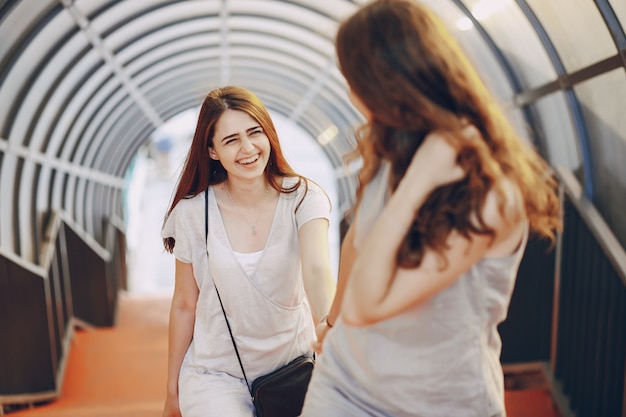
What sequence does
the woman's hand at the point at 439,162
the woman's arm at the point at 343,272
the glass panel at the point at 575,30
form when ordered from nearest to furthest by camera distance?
1. the woman's hand at the point at 439,162
2. the woman's arm at the point at 343,272
3. the glass panel at the point at 575,30

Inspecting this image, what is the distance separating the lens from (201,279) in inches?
110

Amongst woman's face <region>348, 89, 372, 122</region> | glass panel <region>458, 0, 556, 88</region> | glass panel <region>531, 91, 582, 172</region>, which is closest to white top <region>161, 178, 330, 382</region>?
woman's face <region>348, 89, 372, 122</region>

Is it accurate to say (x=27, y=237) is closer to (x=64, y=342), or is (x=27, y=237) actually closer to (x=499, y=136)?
(x=64, y=342)

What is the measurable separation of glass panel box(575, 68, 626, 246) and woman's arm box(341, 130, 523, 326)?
327 cm

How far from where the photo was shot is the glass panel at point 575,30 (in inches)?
179

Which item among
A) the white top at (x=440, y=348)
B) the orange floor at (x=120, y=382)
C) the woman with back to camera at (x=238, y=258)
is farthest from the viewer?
the orange floor at (x=120, y=382)

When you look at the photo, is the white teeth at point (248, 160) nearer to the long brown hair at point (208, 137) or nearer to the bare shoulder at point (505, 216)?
the long brown hair at point (208, 137)

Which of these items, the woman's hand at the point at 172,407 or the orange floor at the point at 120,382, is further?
the orange floor at the point at 120,382

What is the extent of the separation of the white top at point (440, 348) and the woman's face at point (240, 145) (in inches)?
40.4

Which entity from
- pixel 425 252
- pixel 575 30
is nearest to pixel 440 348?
pixel 425 252

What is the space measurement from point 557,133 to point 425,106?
4.93 meters

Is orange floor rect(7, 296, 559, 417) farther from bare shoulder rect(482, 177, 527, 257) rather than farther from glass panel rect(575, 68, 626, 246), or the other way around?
bare shoulder rect(482, 177, 527, 257)

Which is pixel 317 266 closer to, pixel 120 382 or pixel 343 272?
pixel 343 272

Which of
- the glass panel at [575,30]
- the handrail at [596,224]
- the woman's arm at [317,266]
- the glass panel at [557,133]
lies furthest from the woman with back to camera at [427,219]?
the glass panel at [557,133]
